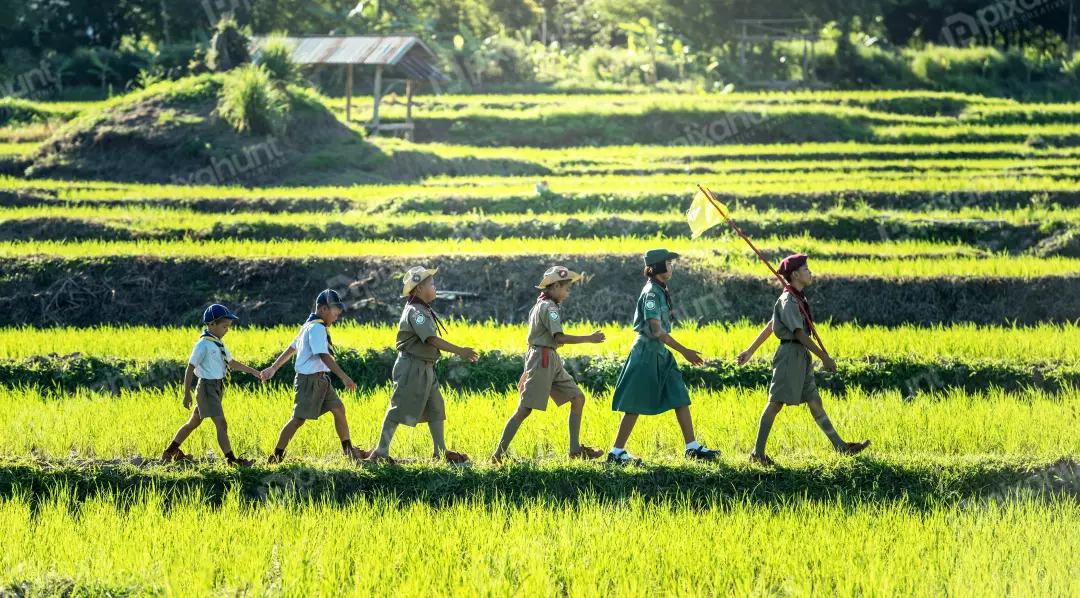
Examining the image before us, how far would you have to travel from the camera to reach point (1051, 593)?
488 cm

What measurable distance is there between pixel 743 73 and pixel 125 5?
18944 mm

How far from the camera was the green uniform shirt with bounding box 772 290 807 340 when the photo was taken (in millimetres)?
6797

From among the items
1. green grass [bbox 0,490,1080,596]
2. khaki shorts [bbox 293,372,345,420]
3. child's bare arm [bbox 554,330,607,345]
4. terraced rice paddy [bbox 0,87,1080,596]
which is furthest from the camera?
khaki shorts [bbox 293,372,345,420]

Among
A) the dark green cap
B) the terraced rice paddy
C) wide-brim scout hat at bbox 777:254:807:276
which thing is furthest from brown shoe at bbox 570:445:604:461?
wide-brim scout hat at bbox 777:254:807:276

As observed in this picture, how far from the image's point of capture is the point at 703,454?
6.84 meters

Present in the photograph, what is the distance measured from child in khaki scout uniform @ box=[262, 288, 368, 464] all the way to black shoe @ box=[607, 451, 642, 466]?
1509 mm

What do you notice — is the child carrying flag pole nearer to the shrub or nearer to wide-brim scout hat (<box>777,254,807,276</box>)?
wide-brim scout hat (<box>777,254,807,276</box>)

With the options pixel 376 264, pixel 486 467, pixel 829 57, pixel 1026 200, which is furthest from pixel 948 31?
pixel 486 467

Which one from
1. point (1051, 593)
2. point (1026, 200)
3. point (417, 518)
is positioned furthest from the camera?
point (1026, 200)

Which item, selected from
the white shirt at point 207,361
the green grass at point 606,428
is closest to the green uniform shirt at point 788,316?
the green grass at point 606,428

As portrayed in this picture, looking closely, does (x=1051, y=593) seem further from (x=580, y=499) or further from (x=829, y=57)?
(x=829, y=57)

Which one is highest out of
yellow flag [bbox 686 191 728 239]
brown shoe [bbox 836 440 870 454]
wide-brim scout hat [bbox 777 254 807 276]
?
yellow flag [bbox 686 191 728 239]

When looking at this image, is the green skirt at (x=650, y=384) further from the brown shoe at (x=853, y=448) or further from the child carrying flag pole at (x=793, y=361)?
the brown shoe at (x=853, y=448)

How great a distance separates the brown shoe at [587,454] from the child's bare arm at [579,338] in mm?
691
